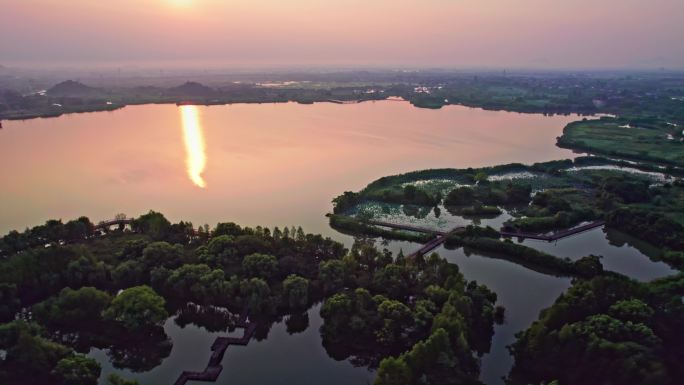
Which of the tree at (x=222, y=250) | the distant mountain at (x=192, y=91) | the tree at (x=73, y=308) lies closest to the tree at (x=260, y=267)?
the tree at (x=222, y=250)

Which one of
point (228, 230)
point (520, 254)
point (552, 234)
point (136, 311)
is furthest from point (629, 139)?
point (136, 311)

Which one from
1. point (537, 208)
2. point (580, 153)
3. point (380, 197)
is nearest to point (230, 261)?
point (380, 197)

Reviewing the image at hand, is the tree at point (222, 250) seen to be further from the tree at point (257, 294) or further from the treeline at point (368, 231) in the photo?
the treeline at point (368, 231)

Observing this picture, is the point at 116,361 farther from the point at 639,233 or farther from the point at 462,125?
the point at 462,125

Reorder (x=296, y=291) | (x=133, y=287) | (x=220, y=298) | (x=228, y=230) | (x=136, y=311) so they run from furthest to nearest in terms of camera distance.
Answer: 1. (x=228, y=230)
2. (x=220, y=298)
3. (x=296, y=291)
4. (x=133, y=287)
5. (x=136, y=311)

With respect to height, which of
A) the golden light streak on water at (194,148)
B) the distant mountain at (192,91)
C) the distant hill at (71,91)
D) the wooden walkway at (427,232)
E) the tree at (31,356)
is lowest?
the wooden walkway at (427,232)

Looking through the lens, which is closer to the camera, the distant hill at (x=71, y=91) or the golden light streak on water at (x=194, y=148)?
the golden light streak on water at (x=194, y=148)

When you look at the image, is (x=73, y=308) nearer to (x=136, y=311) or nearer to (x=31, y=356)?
(x=136, y=311)
